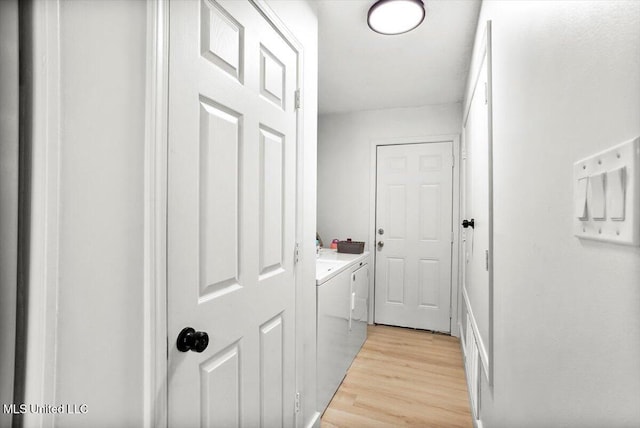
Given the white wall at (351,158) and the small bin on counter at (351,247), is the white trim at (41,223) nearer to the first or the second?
the small bin on counter at (351,247)

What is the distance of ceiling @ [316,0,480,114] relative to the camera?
1.86 meters

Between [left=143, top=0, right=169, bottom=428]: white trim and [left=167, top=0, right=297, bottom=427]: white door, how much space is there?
0.11 feet

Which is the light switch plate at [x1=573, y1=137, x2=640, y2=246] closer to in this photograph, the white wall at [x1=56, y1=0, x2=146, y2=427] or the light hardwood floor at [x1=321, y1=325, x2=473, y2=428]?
the white wall at [x1=56, y1=0, x2=146, y2=427]

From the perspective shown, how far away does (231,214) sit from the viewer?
3.52 ft

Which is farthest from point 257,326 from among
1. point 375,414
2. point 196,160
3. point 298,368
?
point 375,414

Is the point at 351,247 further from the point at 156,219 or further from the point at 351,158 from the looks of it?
the point at 156,219

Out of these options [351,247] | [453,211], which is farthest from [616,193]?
→ [453,211]

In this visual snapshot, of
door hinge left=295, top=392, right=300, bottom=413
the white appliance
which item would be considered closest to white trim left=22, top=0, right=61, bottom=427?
door hinge left=295, top=392, right=300, bottom=413

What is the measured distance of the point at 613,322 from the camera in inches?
18.3

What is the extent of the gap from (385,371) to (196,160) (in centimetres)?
232

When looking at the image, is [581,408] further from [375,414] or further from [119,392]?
[375,414]

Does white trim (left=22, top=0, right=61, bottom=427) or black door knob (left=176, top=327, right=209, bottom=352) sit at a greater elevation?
white trim (left=22, top=0, right=61, bottom=427)

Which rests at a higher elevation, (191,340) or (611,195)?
(611,195)

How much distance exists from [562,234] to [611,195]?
236mm
